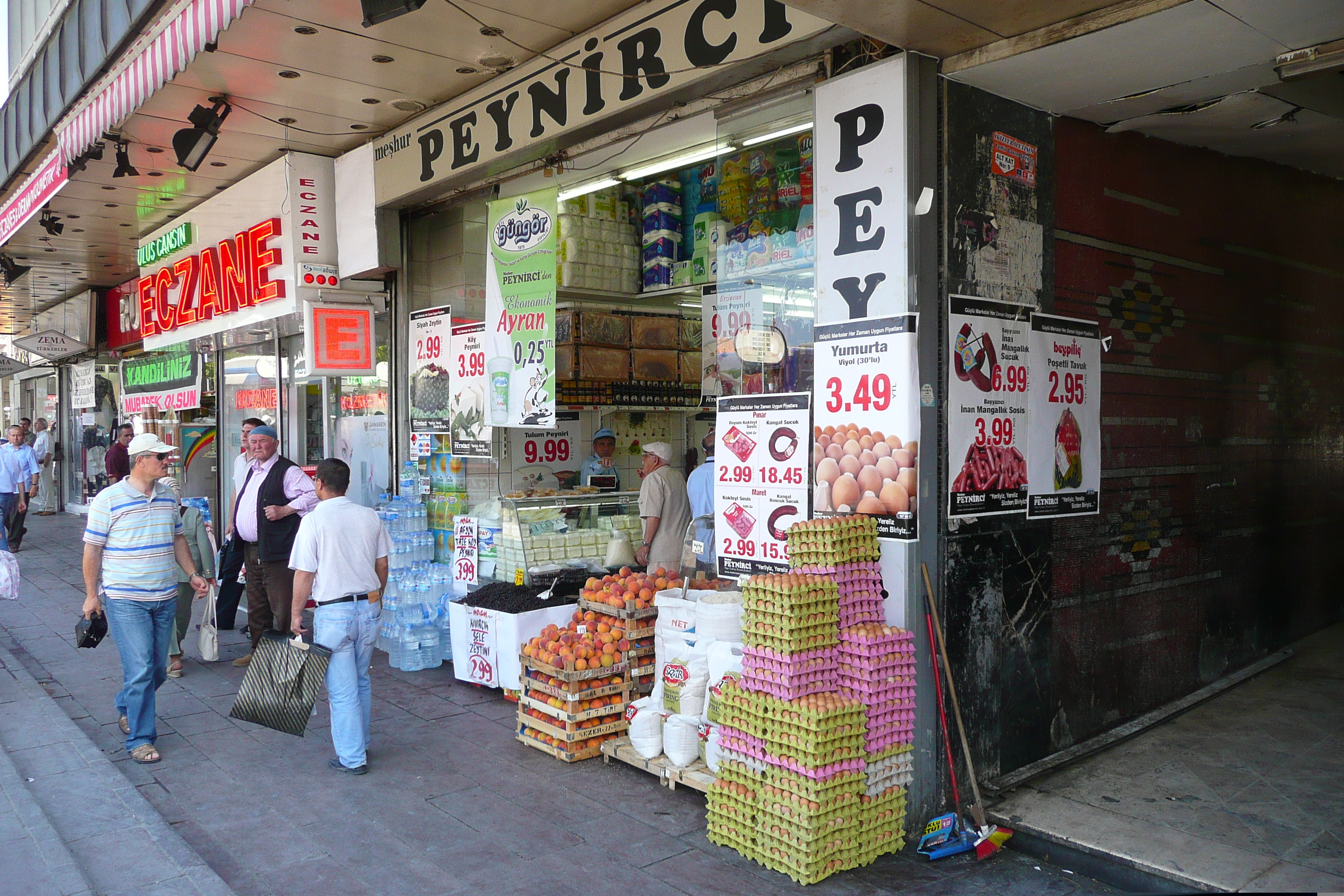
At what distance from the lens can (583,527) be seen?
771 centimetres

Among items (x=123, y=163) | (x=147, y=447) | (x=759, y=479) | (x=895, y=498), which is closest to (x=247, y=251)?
(x=123, y=163)

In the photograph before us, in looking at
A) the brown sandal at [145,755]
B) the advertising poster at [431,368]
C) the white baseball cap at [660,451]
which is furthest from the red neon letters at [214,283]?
the brown sandal at [145,755]

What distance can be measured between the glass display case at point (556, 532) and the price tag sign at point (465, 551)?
0.81ft

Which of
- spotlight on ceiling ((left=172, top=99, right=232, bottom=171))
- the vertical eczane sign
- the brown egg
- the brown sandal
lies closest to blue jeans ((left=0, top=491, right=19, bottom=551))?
spotlight on ceiling ((left=172, top=99, right=232, bottom=171))

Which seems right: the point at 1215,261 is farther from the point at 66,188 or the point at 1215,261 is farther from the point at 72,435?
the point at 72,435

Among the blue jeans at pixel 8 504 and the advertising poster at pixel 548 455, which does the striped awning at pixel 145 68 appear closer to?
the advertising poster at pixel 548 455

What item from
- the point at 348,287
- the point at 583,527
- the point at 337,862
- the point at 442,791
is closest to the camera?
the point at 337,862

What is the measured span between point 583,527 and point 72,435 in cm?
1964

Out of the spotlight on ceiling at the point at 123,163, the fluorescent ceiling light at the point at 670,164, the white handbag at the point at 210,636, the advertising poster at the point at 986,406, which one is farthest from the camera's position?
the spotlight on ceiling at the point at 123,163

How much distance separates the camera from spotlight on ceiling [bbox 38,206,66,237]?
11272 millimetres

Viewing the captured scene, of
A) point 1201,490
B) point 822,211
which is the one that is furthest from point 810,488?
point 1201,490

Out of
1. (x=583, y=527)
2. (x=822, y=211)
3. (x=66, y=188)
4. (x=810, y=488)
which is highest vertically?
(x=66, y=188)

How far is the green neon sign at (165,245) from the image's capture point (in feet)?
36.9

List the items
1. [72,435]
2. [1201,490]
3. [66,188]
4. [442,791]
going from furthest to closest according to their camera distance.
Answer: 1. [72,435]
2. [66,188]
3. [1201,490]
4. [442,791]
